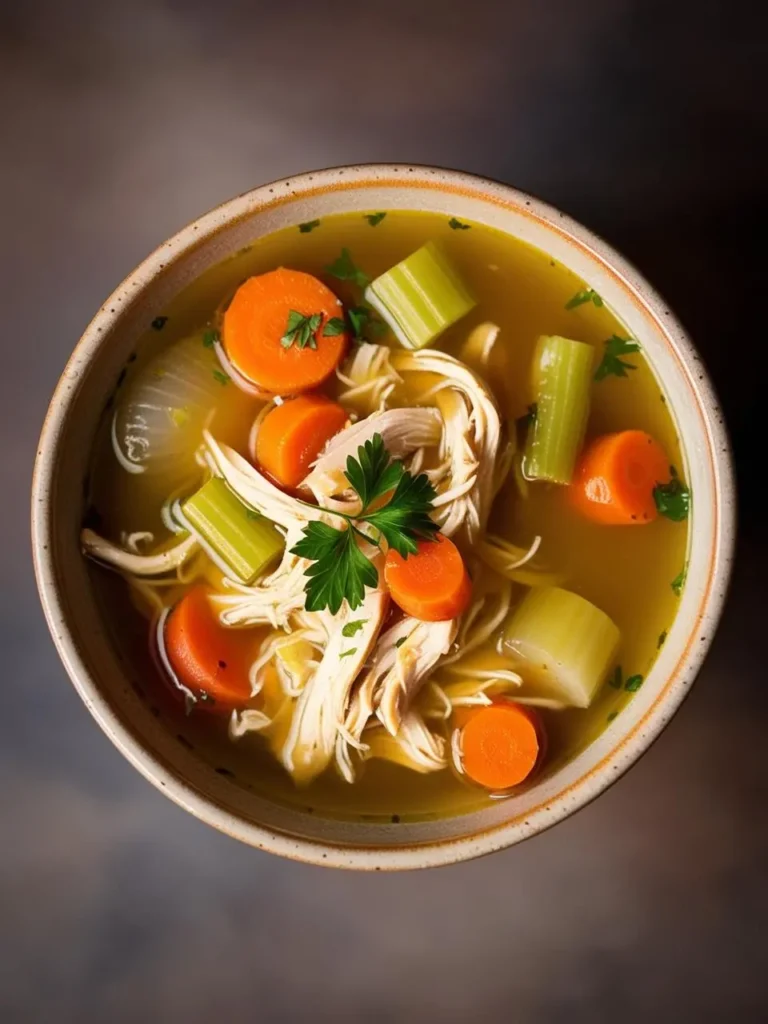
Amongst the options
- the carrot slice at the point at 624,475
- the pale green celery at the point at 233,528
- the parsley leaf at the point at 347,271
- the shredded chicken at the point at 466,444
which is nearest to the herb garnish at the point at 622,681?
the carrot slice at the point at 624,475

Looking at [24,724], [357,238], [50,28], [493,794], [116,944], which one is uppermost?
[50,28]

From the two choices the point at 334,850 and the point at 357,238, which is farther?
the point at 357,238

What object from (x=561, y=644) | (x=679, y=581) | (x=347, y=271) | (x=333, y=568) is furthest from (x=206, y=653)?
(x=679, y=581)

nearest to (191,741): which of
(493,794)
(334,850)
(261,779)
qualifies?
(261,779)

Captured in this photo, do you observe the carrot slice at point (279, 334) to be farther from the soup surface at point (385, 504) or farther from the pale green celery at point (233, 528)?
the pale green celery at point (233, 528)

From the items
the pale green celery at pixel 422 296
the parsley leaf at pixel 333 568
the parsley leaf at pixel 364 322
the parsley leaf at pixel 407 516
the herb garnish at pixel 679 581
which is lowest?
the parsley leaf at pixel 333 568

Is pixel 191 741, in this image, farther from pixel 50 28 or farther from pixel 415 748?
pixel 50 28

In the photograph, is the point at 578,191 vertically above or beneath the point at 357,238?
above
